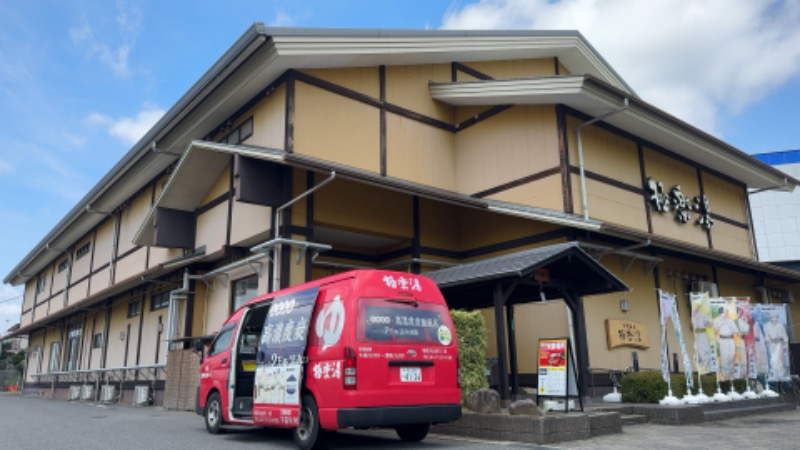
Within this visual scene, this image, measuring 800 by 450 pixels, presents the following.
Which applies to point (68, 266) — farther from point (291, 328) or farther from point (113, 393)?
point (291, 328)

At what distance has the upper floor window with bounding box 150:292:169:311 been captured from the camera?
58.3 feet

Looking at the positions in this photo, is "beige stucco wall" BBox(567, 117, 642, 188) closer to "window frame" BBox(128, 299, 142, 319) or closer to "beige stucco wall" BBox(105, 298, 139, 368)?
"window frame" BBox(128, 299, 142, 319)

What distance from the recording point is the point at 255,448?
278 inches

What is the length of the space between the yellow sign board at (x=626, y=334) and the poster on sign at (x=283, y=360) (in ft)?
26.6

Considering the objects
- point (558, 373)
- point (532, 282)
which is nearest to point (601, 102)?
point (532, 282)

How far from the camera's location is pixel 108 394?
19547 mm

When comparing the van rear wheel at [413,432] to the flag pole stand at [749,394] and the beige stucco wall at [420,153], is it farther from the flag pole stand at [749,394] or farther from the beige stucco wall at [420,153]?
the flag pole stand at [749,394]

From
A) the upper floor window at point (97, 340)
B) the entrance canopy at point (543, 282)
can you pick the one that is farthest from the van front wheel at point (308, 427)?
the upper floor window at point (97, 340)

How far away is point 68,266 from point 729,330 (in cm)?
2753

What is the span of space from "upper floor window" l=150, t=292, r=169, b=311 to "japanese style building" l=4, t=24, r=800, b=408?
146 mm

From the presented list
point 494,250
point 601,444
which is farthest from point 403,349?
point 494,250

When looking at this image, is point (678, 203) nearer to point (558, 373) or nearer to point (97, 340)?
point (558, 373)

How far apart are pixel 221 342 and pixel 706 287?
13289 mm

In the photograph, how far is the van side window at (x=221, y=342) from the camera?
8938mm
